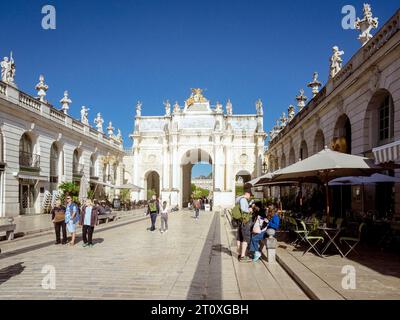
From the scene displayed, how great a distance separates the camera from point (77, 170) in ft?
102

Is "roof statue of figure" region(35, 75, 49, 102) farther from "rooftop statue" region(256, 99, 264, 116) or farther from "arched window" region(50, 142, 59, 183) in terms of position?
"rooftop statue" region(256, 99, 264, 116)

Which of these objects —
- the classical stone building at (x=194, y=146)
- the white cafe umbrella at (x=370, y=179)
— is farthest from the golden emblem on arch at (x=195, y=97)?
the white cafe umbrella at (x=370, y=179)

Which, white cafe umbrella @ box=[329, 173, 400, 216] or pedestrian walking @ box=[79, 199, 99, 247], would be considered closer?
white cafe umbrella @ box=[329, 173, 400, 216]

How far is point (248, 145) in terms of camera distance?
168ft

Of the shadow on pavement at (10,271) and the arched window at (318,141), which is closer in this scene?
the shadow on pavement at (10,271)

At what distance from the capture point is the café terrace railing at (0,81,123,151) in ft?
67.9

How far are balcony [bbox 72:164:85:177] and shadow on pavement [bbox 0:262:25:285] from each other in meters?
23.0

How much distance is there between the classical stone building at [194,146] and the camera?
49.2 m

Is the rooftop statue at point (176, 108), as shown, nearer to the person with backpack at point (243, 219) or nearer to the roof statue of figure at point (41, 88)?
the roof statue of figure at point (41, 88)

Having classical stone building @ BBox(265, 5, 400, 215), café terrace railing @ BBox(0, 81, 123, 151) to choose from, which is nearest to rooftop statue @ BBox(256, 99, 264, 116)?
café terrace railing @ BBox(0, 81, 123, 151)

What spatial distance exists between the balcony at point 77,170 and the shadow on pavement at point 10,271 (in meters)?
23.0

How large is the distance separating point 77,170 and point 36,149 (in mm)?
6780

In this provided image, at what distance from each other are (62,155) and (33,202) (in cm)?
532

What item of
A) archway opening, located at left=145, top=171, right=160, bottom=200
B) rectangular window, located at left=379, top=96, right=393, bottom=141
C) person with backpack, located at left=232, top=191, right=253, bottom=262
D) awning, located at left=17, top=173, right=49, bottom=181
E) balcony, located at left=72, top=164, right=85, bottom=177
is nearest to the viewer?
person with backpack, located at left=232, top=191, right=253, bottom=262
